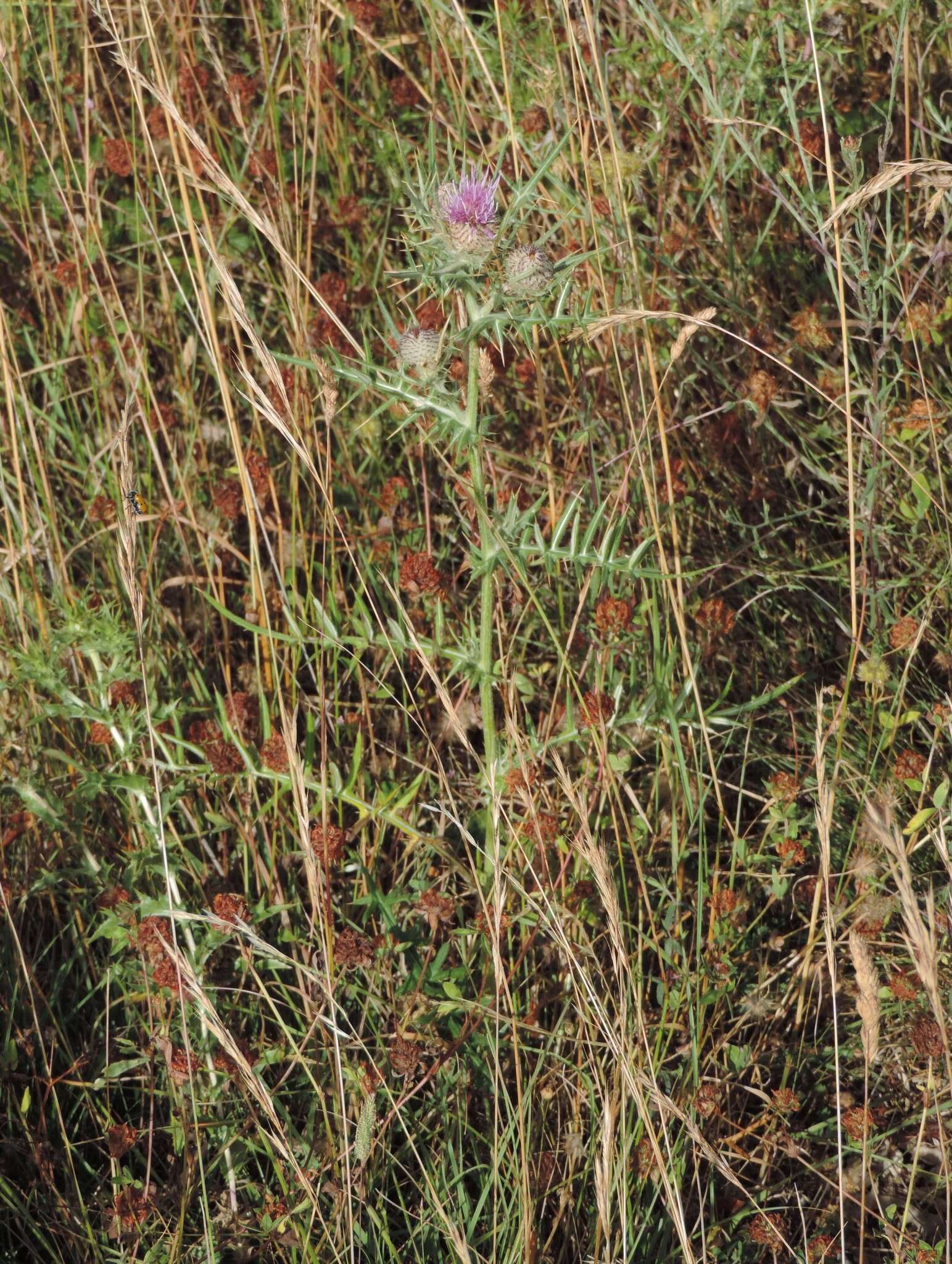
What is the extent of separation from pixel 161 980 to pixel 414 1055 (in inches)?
16.0

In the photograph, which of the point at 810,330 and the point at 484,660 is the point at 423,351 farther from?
the point at 810,330

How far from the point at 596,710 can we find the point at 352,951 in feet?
1.77

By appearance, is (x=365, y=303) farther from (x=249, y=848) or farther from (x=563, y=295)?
(x=249, y=848)

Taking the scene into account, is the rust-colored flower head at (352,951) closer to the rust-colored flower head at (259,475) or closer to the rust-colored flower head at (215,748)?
the rust-colored flower head at (215,748)

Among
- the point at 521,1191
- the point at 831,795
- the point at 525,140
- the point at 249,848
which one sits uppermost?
the point at 525,140

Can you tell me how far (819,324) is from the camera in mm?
2234

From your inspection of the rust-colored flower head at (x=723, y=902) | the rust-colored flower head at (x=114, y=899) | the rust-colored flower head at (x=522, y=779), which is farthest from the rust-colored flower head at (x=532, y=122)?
the rust-colored flower head at (x=114, y=899)

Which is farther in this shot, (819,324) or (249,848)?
(819,324)

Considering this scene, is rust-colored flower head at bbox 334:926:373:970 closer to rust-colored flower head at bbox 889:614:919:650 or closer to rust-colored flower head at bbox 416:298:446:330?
rust-colored flower head at bbox 889:614:919:650

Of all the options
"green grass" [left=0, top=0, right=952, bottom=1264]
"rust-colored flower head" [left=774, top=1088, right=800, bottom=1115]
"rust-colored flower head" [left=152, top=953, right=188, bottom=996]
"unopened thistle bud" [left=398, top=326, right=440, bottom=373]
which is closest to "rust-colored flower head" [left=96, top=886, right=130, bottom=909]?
"green grass" [left=0, top=0, right=952, bottom=1264]

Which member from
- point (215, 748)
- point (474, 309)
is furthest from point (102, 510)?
point (474, 309)

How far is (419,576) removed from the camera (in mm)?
2029

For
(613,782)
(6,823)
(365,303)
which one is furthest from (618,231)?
(6,823)

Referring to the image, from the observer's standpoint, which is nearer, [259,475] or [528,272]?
[528,272]
